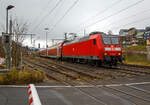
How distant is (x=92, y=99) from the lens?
5902 mm

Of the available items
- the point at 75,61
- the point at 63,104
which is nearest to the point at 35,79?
the point at 63,104

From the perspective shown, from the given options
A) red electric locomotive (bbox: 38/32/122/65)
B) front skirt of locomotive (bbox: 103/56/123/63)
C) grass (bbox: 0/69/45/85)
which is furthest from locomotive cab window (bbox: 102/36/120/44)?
grass (bbox: 0/69/45/85)

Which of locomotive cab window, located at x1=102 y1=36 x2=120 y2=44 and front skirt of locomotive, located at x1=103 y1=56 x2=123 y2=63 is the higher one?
locomotive cab window, located at x1=102 y1=36 x2=120 y2=44

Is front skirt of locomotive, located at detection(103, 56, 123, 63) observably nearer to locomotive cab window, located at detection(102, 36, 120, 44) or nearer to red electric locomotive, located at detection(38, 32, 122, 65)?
red electric locomotive, located at detection(38, 32, 122, 65)

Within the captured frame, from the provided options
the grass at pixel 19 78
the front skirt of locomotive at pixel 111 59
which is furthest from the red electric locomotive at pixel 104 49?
the grass at pixel 19 78

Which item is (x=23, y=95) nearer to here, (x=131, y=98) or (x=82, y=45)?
(x=131, y=98)

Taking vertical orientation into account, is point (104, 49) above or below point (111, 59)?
above

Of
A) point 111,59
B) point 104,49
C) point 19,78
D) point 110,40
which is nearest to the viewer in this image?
point 19,78

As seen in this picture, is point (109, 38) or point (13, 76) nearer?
point (13, 76)

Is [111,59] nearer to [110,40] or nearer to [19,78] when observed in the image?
[110,40]

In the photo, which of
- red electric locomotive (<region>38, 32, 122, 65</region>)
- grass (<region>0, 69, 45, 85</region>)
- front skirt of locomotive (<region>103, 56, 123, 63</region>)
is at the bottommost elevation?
grass (<region>0, 69, 45, 85</region>)

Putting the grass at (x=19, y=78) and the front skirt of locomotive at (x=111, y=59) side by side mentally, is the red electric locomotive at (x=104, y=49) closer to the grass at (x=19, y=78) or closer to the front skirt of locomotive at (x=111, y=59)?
the front skirt of locomotive at (x=111, y=59)

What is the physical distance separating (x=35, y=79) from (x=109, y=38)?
9.80 metres

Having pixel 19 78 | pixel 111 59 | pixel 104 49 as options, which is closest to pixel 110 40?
pixel 104 49
